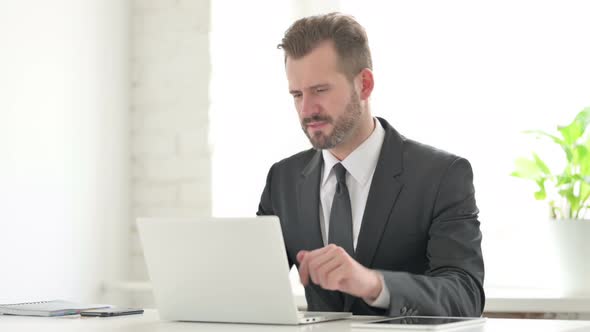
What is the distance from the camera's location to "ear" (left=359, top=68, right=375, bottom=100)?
2594 millimetres

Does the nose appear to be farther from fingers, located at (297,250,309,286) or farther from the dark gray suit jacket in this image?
fingers, located at (297,250,309,286)

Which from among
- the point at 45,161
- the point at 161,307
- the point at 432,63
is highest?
the point at 432,63

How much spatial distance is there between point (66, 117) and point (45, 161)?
18 centimetres

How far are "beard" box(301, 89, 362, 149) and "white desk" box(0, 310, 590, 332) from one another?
551 mm

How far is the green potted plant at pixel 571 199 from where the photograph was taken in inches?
117

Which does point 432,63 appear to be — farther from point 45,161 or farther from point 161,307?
point 161,307

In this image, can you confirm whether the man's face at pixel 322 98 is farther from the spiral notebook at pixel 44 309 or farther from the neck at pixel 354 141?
the spiral notebook at pixel 44 309

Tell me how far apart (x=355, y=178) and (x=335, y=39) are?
36 centimetres

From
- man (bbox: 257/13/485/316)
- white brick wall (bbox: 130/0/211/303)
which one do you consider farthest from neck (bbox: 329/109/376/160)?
white brick wall (bbox: 130/0/211/303)

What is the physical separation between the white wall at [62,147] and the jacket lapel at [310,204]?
1.03m

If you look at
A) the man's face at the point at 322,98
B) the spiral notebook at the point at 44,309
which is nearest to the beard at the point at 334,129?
the man's face at the point at 322,98

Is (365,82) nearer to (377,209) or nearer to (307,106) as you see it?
(307,106)

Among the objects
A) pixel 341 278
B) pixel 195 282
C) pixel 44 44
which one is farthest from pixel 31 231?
pixel 341 278

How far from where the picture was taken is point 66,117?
334 cm
